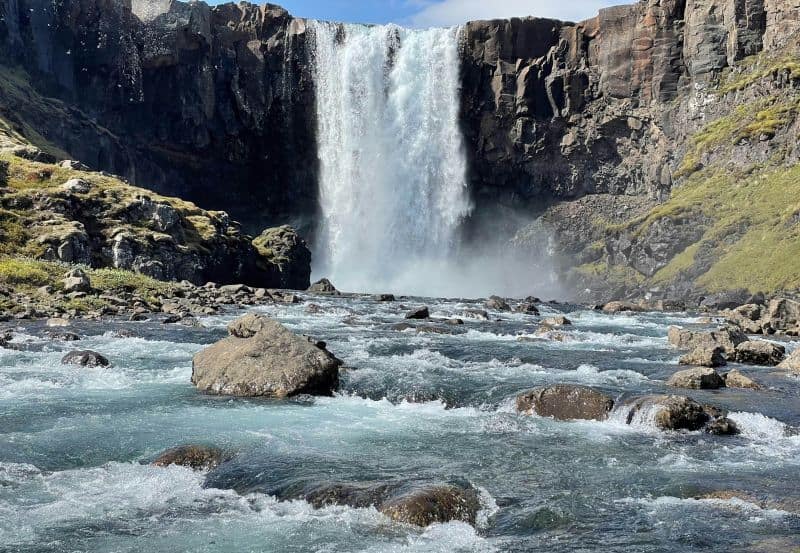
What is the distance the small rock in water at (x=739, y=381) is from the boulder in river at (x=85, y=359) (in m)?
19.9

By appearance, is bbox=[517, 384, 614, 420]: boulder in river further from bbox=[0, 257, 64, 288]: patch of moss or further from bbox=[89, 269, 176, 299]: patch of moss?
bbox=[89, 269, 176, 299]: patch of moss

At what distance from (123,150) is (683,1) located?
8177 cm

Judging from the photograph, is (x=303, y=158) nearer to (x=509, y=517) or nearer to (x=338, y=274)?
(x=338, y=274)

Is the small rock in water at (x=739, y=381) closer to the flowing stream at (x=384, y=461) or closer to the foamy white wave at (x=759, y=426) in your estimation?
the flowing stream at (x=384, y=461)

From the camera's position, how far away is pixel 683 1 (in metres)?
103

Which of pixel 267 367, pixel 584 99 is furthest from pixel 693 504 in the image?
pixel 584 99

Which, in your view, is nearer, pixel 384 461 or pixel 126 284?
pixel 384 461

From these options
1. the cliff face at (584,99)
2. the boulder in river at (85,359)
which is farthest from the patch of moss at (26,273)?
the cliff face at (584,99)

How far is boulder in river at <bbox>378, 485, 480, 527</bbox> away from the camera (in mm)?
11227

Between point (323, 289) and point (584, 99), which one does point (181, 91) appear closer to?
point (323, 289)

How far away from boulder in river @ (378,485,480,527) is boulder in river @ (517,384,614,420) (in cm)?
728

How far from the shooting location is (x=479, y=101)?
110m

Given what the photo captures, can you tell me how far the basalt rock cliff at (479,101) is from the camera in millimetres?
99000

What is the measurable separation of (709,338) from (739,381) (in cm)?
828
